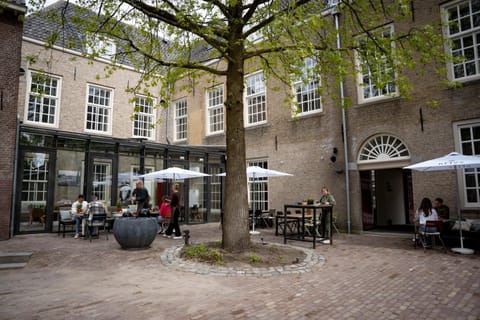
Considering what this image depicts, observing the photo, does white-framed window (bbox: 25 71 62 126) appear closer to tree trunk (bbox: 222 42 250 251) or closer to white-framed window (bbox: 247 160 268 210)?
white-framed window (bbox: 247 160 268 210)

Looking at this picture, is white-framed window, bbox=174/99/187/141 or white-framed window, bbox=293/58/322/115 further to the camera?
white-framed window, bbox=174/99/187/141

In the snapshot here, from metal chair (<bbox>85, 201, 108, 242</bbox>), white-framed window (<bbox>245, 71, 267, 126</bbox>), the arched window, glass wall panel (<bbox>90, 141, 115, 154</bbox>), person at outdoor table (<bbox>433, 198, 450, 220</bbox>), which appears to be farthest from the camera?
white-framed window (<bbox>245, 71, 267, 126</bbox>)

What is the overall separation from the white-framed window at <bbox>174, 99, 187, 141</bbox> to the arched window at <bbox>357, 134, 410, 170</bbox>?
36.0ft

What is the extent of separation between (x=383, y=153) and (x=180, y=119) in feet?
40.7

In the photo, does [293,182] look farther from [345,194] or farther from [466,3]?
[466,3]

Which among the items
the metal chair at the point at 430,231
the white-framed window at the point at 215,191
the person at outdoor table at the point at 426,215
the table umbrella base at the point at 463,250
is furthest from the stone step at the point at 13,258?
the table umbrella base at the point at 463,250

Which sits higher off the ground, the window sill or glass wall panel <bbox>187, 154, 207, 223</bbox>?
the window sill

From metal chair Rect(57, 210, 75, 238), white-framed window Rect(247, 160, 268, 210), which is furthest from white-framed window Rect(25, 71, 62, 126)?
white-framed window Rect(247, 160, 268, 210)

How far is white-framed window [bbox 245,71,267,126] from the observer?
1489cm

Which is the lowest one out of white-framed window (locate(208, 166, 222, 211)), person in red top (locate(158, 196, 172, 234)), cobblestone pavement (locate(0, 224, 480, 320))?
cobblestone pavement (locate(0, 224, 480, 320))

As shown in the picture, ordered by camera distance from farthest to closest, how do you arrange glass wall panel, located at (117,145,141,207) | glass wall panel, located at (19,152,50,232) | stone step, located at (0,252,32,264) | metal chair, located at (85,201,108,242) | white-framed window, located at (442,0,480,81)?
glass wall panel, located at (117,145,141,207)
glass wall panel, located at (19,152,50,232)
metal chair, located at (85,201,108,242)
white-framed window, located at (442,0,480,81)
stone step, located at (0,252,32,264)

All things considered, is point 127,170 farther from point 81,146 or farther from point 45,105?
point 45,105

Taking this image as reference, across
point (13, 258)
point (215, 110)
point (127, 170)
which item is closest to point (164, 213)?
point (127, 170)

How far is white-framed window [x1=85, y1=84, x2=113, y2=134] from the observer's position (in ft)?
53.9
